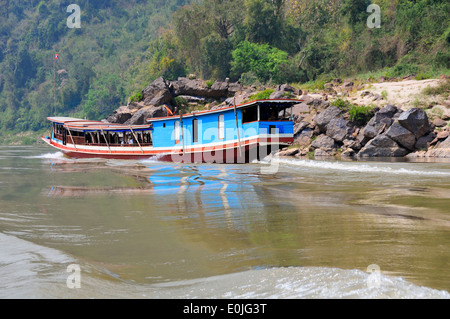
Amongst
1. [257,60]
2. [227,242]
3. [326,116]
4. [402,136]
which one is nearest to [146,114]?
[257,60]

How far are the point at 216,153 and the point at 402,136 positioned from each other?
11.6 m

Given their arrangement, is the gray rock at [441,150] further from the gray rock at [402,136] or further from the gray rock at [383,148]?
the gray rock at [383,148]

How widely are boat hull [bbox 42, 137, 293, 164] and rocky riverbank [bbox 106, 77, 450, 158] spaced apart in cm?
256

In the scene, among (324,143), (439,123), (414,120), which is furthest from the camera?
(324,143)

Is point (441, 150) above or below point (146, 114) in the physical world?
below

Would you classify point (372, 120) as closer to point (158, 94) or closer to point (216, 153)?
point (216, 153)

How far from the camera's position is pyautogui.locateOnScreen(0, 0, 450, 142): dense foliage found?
148 feet

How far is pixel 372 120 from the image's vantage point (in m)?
29.0

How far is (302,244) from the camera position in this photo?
6.29m

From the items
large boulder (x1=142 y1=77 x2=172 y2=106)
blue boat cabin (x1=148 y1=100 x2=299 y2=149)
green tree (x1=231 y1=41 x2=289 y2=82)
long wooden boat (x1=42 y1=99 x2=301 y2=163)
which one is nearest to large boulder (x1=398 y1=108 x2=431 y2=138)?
blue boat cabin (x1=148 y1=100 x2=299 y2=149)

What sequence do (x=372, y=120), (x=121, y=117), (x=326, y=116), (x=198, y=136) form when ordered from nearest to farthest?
(x=198, y=136) < (x=372, y=120) < (x=326, y=116) < (x=121, y=117)

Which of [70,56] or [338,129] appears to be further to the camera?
[70,56]

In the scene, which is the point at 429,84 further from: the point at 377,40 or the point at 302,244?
the point at 302,244
